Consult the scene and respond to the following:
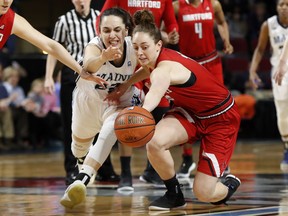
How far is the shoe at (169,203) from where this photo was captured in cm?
588

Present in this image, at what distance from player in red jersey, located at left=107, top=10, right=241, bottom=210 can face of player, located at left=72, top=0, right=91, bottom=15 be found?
5.79 ft

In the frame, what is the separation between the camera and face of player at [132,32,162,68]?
19.0 ft

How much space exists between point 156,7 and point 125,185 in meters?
1.67

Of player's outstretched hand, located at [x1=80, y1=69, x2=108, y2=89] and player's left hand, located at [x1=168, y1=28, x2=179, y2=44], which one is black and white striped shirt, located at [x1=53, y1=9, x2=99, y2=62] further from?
player's outstretched hand, located at [x1=80, y1=69, x2=108, y2=89]

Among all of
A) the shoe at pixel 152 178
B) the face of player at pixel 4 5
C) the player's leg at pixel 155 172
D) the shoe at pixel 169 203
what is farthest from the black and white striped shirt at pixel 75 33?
the shoe at pixel 169 203

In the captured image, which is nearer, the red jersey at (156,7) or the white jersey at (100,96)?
the white jersey at (100,96)

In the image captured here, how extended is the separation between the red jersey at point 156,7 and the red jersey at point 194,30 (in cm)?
58

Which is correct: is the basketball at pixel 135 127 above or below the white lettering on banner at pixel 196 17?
below

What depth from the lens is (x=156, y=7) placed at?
763cm

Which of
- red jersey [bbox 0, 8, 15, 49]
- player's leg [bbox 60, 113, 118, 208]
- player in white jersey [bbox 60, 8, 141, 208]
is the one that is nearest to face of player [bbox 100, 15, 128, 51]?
player in white jersey [bbox 60, 8, 141, 208]

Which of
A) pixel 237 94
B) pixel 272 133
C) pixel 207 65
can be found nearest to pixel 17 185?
pixel 207 65

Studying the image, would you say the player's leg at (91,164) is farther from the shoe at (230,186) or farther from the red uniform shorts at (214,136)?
the shoe at (230,186)

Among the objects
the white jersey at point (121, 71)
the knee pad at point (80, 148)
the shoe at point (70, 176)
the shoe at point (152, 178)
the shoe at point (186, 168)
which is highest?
the white jersey at point (121, 71)

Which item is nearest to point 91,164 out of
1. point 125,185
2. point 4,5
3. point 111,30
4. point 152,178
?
point 111,30
